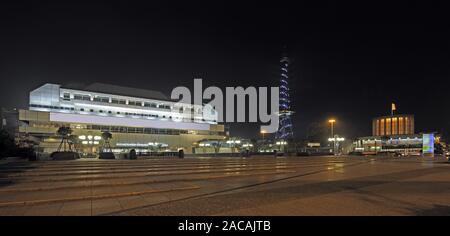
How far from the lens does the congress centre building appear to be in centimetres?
6838

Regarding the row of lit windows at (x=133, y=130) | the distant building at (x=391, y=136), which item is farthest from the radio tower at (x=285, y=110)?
the row of lit windows at (x=133, y=130)

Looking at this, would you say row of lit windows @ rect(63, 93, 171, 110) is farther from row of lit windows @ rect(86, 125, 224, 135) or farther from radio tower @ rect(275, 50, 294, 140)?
radio tower @ rect(275, 50, 294, 140)

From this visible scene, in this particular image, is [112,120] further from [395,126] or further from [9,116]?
[395,126]

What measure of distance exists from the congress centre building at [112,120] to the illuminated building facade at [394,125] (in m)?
102

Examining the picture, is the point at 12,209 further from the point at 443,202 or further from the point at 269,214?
the point at 443,202

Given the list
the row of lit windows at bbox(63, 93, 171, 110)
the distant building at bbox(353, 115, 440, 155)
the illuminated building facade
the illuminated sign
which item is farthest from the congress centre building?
the illuminated building facade

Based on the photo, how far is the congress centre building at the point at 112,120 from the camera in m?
68.4

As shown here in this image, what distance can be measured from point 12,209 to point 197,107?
8970cm

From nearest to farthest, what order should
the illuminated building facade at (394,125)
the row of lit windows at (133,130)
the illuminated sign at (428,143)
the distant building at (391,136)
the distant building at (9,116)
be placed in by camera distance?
1. the illuminated sign at (428,143)
2. the row of lit windows at (133,130)
3. the distant building at (9,116)
4. the distant building at (391,136)
5. the illuminated building facade at (394,125)

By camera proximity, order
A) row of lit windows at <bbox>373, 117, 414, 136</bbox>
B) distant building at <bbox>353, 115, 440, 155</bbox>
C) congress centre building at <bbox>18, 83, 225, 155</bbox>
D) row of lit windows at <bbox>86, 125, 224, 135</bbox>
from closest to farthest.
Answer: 1. congress centre building at <bbox>18, 83, 225, 155</bbox>
2. row of lit windows at <bbox>86, 125, 224, 135</bbox>
3. distant building at <bbox>353, 115, 440, 155</bbox>
4. row of lit windows at <bbox>373, 117, 414, 136</bbox>

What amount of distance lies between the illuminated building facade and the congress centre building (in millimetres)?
101527

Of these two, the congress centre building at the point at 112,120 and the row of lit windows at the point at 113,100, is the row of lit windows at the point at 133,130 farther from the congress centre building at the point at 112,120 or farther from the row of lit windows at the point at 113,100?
the row of lit windows at the point at 113,100

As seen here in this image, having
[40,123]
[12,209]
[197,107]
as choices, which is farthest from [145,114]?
[12,209]
